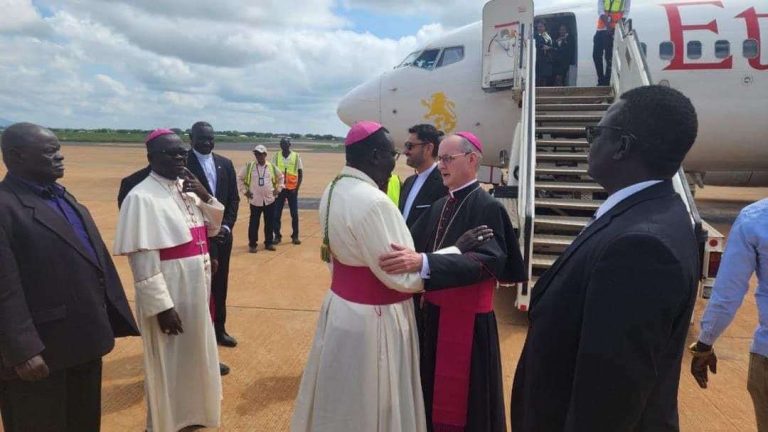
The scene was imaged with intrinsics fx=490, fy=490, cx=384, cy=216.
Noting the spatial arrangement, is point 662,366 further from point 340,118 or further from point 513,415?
point 340,118

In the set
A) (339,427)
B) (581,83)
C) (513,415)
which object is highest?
(581,83)

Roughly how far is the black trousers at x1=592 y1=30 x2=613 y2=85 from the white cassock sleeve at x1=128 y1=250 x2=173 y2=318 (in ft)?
27.7

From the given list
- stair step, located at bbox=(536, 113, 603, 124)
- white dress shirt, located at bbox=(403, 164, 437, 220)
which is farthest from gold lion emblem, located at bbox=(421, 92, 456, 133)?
white dress shirt, located at bbox=(403, 164, 437, 220)

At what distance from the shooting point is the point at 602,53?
882cm

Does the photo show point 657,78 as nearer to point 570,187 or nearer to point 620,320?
point 570,187

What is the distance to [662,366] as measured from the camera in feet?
4.79

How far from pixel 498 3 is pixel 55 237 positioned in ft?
25.8

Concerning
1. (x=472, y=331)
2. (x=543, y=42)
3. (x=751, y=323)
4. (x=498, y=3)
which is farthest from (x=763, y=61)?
(x=472, y=331)

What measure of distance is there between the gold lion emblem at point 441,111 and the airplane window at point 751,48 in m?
5.20

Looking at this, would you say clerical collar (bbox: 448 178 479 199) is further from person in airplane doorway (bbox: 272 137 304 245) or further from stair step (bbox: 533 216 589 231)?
person in airplane doorway (bbox: 272 137 304 245)

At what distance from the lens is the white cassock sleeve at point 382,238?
2.26 metres

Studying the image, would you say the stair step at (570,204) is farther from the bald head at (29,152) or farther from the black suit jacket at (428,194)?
the bald head at (29,152)

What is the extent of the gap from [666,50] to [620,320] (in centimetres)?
943

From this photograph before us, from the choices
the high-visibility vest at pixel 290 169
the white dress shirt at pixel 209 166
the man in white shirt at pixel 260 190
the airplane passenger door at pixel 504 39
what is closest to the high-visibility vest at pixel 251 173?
the man in white shirt at pixel 260 190
